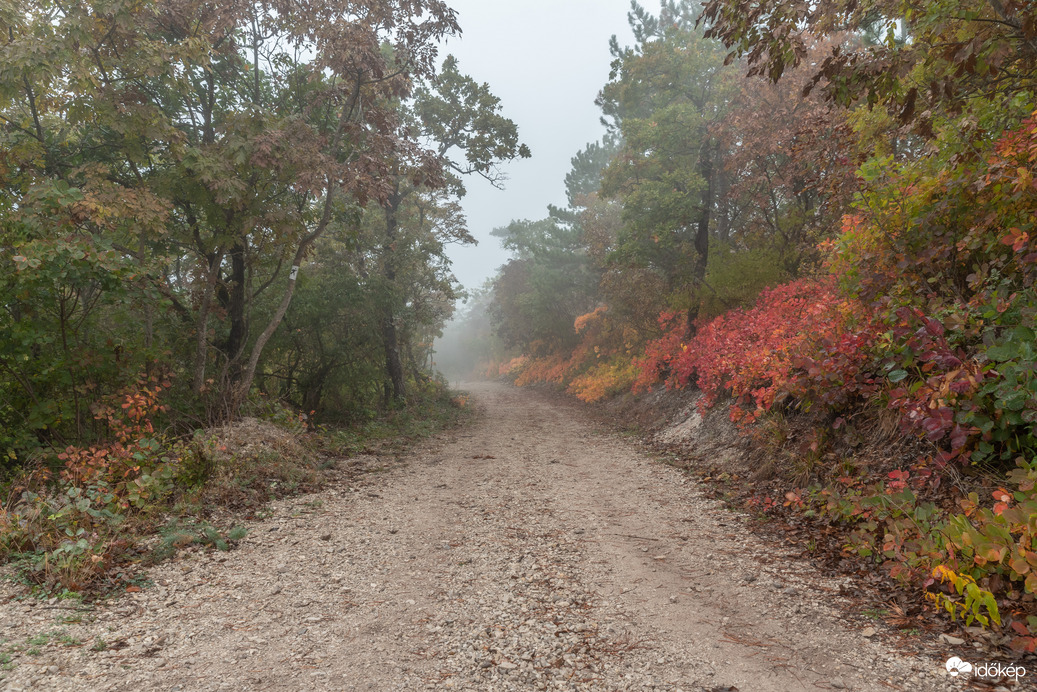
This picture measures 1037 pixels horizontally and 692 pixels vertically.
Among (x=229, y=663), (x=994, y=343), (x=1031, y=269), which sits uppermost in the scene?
(x=1031, y=269)

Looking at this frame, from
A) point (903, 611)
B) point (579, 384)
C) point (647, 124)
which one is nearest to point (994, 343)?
point (903, 611)

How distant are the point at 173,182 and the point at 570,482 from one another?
818 centimetres

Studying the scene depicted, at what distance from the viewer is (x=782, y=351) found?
698cm

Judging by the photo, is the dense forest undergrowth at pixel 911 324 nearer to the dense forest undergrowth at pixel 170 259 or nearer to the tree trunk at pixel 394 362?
the dense forest undergrowth at pixel 170 259

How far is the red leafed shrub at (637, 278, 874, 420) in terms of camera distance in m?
5.68

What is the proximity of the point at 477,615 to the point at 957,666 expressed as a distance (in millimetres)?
3027

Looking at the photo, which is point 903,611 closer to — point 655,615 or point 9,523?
point 655,615

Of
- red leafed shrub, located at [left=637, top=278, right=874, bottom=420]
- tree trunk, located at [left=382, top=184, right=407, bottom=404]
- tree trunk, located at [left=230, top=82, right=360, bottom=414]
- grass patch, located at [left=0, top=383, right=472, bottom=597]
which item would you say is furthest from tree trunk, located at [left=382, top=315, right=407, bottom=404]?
red leafed shrub, located at [left=637, top=278, right=874, bottom=420]

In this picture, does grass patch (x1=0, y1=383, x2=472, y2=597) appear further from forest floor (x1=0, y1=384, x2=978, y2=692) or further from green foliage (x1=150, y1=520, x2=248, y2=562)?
forest floor (x1=0, y1=384, x2=978, y2=692)

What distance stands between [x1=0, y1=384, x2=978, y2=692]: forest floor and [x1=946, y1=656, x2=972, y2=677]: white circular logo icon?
2.1 inches

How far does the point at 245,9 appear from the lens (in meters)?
8.54

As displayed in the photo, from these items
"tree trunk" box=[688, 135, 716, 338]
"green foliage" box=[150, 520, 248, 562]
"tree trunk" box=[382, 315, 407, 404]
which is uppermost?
"tree trunk" box=[688, 135, 716, 338]

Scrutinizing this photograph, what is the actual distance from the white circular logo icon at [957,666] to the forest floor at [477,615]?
0.05 meters

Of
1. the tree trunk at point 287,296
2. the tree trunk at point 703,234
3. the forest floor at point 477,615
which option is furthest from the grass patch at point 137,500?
the tree trunk at point 703,234
